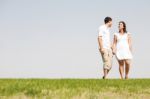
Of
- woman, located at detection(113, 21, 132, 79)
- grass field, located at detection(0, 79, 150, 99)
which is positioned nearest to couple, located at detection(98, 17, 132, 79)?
woman, located at detection(113, 21, 132, 79)

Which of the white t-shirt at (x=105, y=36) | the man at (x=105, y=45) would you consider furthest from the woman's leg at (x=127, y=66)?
the white t-shirt at (x=105, y=36)

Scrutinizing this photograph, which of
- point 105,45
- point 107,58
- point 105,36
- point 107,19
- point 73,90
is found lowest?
point 73,90

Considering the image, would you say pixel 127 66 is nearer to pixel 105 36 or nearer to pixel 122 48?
pixel 122 48

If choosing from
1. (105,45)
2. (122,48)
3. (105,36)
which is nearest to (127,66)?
(122,48)

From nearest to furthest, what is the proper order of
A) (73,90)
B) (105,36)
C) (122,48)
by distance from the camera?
(73,90) < (105,36) < (122,48)

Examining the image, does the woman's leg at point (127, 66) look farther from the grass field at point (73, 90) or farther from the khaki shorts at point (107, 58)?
the grass field at point (73, 90)

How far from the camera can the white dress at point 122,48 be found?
694 inches

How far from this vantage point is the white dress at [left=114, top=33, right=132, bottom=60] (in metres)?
17.6

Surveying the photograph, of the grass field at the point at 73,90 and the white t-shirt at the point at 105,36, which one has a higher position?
the white t-shirt at the point at 105,36

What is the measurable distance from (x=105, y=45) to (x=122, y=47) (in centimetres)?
114

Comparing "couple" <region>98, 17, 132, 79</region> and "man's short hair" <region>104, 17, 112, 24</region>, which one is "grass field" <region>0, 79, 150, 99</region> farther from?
"man's short hair" <region>104, 17, 112, 24</region>

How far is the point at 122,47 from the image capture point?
17.8 metres

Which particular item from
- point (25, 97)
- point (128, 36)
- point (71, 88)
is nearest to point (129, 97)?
point (71, 88)

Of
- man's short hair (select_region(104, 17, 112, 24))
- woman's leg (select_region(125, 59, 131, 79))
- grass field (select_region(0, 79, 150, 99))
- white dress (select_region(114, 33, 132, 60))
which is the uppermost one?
man's short hair (select_region(104, 17, 112, 24))
